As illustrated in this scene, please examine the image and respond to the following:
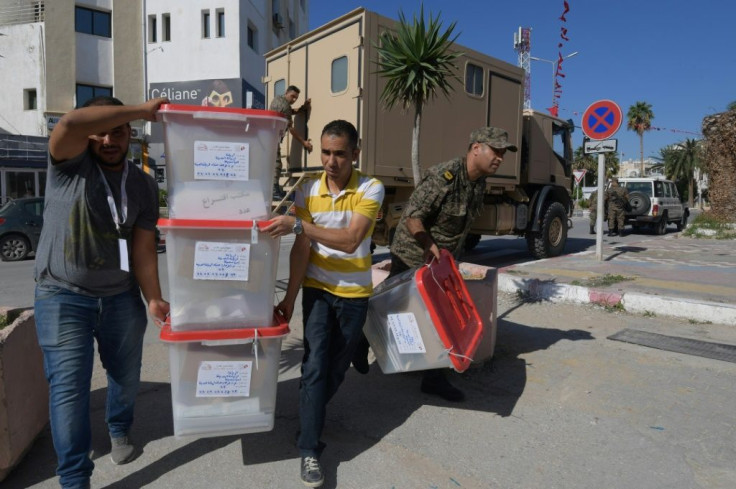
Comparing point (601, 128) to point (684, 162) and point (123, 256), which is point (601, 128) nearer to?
point (123, 256)

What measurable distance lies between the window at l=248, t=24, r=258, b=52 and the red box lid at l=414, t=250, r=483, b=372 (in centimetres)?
2566

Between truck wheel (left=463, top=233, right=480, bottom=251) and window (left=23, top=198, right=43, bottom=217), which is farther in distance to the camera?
truck wheel (left=463, top=233, right=480, bottom=251)

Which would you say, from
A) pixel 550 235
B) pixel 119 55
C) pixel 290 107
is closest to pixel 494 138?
pixel 290 107

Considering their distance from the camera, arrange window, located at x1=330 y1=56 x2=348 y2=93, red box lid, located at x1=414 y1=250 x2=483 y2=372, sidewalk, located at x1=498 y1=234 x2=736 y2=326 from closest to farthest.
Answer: red box lid, located at x1=414 y1=250 x2=483 y2=372, sidewalk, located at x1=498 y1=234 x2=736 y2=326, window, located at x1=330 y1=56 x2=348 y2=93

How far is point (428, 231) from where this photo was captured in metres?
3.64

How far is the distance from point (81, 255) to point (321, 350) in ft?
3.93

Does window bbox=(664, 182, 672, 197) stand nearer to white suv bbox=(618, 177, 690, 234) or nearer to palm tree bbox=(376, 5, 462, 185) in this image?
white suv bbox=(618, 177, 690, 234)

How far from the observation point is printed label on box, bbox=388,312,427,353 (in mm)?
2873

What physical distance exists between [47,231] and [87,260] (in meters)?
0.21

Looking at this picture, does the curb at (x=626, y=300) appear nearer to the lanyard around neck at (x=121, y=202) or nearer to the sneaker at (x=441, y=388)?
the sneaker at (x=441, y=388)

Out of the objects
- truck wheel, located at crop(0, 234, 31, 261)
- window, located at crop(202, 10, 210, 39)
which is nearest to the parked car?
truck wheel, located at crop(0, 234, 31, 261)

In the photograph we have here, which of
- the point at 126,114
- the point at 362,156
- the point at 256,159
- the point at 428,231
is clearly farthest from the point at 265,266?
the point at 362,156

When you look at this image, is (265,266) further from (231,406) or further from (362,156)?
(362,156)

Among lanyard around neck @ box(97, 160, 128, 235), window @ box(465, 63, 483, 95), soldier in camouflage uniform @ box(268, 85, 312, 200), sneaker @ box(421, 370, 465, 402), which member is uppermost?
window @ box(465, 63, 483, 95)
